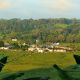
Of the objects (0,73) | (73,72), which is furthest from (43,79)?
(0,73)

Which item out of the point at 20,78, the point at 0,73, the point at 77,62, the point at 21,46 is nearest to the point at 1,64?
the point at 0,73

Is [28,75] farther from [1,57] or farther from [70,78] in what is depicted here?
[1,57]

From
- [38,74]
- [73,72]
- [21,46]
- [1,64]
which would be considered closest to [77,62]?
[73,72]

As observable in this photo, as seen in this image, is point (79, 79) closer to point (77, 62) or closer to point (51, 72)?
point (51, 72)

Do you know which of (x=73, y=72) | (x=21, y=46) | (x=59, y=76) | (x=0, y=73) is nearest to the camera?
(x=59, y=76)

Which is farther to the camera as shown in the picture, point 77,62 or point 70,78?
point 77,62

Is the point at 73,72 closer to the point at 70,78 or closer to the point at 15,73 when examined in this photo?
the point at 70,78

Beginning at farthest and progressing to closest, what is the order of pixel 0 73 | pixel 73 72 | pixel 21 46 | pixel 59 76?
1. pixel 21 46
2. pixel 0 73
3. pixel 73 72
4. pixel 59 76

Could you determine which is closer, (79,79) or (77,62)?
(79,79)
